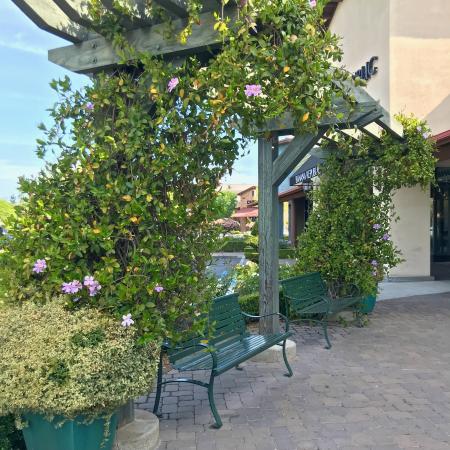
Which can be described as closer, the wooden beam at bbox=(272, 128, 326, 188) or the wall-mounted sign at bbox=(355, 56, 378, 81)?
the wooden beam at bbox=(272, 128, 326, 188)

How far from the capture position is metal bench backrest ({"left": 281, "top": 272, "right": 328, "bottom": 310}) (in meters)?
5.40

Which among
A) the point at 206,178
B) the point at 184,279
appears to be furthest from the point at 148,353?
the point at 206,178

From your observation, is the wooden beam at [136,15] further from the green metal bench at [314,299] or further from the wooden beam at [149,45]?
the green metal bench at [314,299]

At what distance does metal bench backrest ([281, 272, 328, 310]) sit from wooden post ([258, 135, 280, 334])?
0.40 metres

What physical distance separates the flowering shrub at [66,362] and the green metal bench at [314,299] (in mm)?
3013

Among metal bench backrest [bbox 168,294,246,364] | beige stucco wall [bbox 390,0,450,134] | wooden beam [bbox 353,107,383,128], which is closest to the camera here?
metal bench backrest [bbox 168,294,246,364]

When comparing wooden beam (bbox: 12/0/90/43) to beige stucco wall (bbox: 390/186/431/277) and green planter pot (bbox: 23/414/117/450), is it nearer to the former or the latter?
green planter pot (bbox: 23/414/117/450)

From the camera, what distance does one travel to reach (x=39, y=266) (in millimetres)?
2639

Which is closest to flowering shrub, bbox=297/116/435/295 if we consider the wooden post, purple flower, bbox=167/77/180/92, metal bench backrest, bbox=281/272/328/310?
metal bench backrest, bbox=281/272/328/310

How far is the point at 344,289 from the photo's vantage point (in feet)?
21.8

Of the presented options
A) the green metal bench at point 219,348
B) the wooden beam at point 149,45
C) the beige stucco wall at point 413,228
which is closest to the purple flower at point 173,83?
the wooden beam at point 149,45

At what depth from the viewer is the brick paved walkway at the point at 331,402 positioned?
3.15 m

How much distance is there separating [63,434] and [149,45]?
2481mm

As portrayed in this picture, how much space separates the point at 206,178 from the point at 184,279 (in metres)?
0.68
